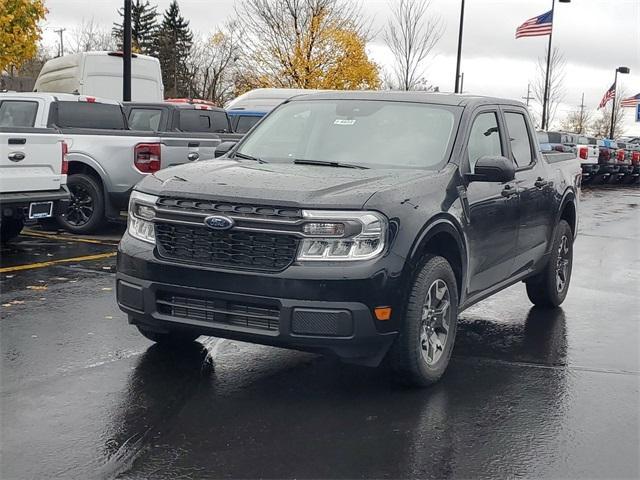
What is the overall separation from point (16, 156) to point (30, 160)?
220 mm

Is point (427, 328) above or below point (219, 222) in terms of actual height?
below

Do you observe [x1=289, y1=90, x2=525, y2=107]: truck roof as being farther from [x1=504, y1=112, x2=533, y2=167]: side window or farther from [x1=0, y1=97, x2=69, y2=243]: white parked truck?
[x1=0, y1=97, x2=69, y2=243]: white parked truck

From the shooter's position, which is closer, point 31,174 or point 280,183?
point 280,183

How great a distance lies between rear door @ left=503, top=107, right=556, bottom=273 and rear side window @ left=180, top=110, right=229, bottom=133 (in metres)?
7.56

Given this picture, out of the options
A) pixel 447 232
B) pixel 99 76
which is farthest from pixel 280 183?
pixel 99 76

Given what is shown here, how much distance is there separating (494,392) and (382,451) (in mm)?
1261

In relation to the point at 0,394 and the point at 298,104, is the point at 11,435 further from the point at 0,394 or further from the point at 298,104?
the point at 298,104

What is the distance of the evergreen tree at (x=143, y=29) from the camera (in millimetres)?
68188

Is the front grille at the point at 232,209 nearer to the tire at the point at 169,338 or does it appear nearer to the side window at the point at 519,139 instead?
the tire at the point at 169,338

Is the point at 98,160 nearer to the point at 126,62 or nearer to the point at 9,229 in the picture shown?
the point at 9,229

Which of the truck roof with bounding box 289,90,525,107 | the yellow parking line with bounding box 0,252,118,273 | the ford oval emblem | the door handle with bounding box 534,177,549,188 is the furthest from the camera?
the yellow parking line with bounding box 0,252,118,273

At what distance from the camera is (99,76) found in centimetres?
2008

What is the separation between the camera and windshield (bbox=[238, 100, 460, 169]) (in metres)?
5.58

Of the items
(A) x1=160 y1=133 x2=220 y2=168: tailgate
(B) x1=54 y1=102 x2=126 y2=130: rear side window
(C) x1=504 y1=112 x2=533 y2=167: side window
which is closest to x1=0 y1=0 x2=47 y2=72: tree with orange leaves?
(B) x1=54 y1=102 x2=126 y2=130: rear side window
